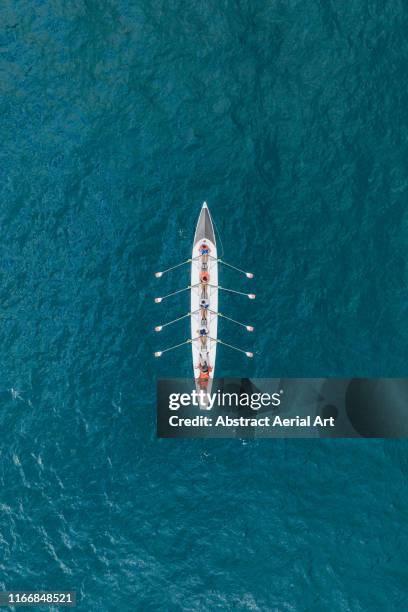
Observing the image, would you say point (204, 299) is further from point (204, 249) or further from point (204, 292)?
point (204, 249)

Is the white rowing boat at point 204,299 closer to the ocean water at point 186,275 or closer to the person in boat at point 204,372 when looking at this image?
the person in boat at point 204,372

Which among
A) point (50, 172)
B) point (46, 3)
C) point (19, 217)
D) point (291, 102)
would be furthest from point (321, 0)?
point (19, 217)

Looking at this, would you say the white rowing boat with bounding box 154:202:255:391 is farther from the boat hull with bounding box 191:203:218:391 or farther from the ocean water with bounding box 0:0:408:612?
the ocean water with bounding box 0:0:408:612

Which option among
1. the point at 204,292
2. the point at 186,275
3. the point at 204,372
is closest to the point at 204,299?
the point at 204,292

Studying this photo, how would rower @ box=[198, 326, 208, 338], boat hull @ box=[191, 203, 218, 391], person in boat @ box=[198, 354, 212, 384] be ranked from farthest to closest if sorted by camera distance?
boat hull @ box=[191, 203, 218, 391] → person in boat @ box=[198, 354, 212, 384] → rower @ box=[198, 326, 208, 338]

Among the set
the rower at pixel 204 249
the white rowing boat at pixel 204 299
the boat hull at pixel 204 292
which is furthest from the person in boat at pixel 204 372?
the rower at pixel 204 249

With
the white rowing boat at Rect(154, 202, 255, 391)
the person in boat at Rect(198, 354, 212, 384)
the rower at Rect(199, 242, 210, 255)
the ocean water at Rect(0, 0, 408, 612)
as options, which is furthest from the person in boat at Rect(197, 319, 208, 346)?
the rower at Rect(199, 242, 210, 255)
